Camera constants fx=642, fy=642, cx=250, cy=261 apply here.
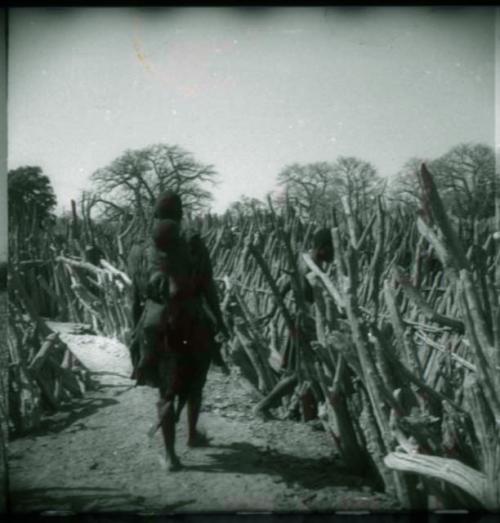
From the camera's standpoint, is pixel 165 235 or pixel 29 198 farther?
pixel 29 198

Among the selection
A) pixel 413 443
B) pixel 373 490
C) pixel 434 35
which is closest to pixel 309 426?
pixel 373 490

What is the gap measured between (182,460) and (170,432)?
7.1 inches

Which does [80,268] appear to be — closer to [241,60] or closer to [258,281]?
[258,281]

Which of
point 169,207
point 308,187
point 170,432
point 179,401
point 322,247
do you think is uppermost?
point 308,187

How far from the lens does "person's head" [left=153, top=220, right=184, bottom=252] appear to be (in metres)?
3.46

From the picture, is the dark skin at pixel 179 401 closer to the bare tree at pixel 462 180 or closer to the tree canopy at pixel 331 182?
the tree canopy at pixel 331 182

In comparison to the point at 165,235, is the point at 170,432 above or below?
below

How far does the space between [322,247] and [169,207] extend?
87 cm

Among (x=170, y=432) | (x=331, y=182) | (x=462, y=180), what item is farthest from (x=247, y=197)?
(x=170, y=432)

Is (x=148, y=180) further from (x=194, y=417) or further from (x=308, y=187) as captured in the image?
(x=194, y=417)

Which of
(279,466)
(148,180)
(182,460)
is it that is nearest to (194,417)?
(182,460)

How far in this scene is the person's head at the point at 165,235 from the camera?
3.46 meters

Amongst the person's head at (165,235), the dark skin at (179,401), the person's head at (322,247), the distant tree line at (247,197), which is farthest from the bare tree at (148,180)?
the person's head at (322,247)

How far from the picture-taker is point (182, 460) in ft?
11.5
